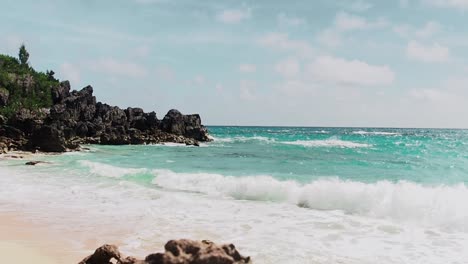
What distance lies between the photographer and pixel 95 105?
7069cm

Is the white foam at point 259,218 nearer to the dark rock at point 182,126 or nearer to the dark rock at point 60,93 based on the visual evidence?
the dark rock at point 182,126

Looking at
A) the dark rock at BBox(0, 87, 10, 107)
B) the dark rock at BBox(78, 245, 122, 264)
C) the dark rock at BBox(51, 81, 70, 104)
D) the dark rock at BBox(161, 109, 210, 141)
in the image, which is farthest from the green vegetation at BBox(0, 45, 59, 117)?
the dark rock at BBox(78, 245, 122, 264)

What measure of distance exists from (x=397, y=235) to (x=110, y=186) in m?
13.8

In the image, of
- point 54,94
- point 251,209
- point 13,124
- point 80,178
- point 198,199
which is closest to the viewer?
point 251,209

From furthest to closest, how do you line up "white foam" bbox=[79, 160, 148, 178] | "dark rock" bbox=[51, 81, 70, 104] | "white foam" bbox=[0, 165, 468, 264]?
"dark rock" bbox=[51, 81, 70, 104] → "white foam" bbox=[79, 160, 148, 178] → "white foam" bbox=[0, 165, 468, 264]

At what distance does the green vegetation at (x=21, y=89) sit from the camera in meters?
62.2

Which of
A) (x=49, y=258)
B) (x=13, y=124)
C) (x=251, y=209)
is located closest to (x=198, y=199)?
(x=251, y=209)

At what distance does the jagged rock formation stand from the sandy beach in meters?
32.2

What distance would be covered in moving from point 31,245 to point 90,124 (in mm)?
55742

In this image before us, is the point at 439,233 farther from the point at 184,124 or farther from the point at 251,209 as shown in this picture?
the point at 184,124

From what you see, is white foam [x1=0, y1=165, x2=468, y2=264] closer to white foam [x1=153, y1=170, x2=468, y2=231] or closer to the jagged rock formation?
white foam [x1=153, y1=170, x2=468, y2=231]

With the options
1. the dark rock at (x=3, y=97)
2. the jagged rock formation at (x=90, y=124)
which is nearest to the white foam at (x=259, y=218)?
the jagged rock formation at (x=90, y=124)

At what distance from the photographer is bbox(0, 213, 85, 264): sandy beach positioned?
8.95 m

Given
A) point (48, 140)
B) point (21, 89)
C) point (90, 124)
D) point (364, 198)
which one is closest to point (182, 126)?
point (90, 124)
